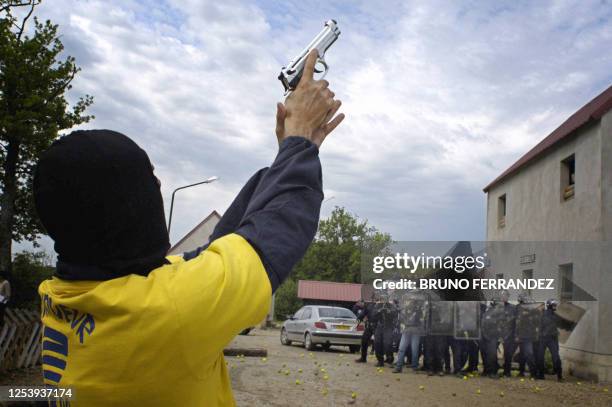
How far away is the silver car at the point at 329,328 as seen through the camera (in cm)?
1938

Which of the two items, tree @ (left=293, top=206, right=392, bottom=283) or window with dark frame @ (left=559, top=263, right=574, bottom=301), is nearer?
window with dark frame @ (left=559, top=263, right=574, bottom=301)

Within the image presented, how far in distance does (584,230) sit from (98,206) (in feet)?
49.9

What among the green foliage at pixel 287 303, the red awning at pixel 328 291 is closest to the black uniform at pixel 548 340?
the red awning at pixel 328 291

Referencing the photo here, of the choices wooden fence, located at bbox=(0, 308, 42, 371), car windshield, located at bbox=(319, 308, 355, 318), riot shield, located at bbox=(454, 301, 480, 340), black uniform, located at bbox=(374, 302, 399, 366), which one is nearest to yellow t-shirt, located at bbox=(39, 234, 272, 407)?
wooden fence, located at bbox=(0, 308, 42, 371)

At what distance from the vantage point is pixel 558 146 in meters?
16.8

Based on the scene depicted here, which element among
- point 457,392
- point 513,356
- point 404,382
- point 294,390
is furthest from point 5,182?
point 513,356

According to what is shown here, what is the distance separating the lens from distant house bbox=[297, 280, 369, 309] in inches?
1777

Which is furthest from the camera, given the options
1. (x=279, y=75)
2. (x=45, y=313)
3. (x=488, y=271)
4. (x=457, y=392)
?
(x=488, y=271)

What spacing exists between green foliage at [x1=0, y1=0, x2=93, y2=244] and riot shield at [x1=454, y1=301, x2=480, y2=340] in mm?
10564

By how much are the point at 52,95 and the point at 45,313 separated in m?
13.5

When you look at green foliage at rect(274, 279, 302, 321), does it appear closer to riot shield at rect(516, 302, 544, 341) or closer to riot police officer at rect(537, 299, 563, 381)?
riot shield at rect(516, 302, 544, 341)

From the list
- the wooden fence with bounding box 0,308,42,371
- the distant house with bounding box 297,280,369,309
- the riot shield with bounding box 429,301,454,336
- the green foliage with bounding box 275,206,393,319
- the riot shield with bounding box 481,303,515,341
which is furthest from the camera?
the green foliage with bounding box 275,206,393,319

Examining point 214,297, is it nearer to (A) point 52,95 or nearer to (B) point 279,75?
(B) point 279,75

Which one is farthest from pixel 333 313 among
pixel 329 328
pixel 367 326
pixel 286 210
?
pixel 286 210
